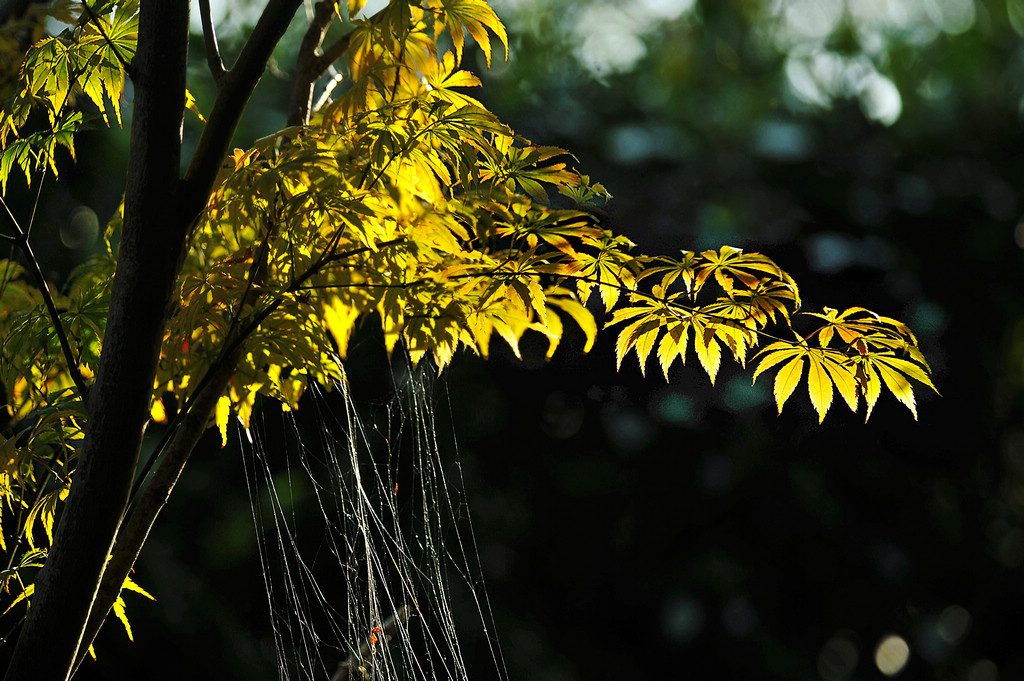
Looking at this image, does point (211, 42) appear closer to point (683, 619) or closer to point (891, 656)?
point (683, 619)

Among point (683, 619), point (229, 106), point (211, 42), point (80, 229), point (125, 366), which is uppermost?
point (80, 229)

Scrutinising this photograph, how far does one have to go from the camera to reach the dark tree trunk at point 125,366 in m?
0.64

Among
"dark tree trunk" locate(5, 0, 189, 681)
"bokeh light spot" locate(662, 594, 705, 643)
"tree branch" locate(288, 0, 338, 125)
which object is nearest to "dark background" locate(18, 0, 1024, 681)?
"bokeh light spot" locate(662, 594, 705, 643)

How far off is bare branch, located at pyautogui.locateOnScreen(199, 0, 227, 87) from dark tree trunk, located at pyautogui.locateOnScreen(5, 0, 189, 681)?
136mm

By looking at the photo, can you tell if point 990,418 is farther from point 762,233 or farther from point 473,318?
point 473,318

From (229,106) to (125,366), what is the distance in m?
0.25

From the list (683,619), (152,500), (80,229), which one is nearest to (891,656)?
(683,619)

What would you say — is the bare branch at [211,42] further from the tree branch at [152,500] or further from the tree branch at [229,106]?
the tree branch at [152,500]

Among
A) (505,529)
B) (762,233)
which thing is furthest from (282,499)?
(762,233)

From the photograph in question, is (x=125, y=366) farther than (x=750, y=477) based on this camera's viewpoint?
No

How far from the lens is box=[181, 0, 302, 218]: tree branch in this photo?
0.68 metres

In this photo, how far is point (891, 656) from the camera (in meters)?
3.21

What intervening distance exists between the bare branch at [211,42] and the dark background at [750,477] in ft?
7.63

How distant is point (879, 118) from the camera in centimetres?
360
